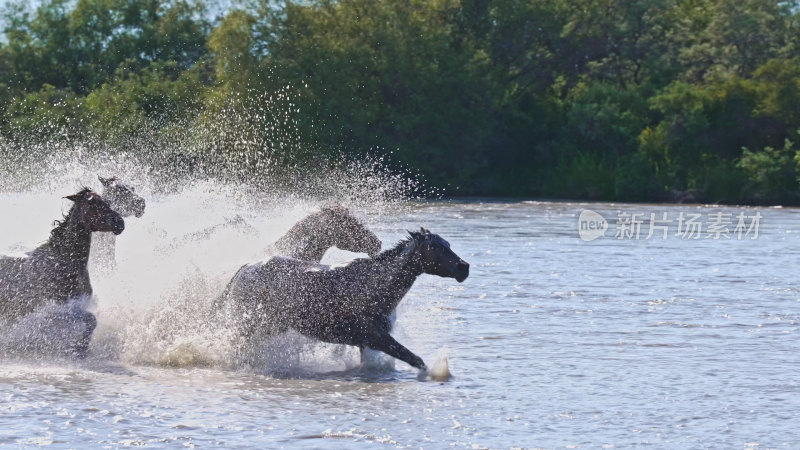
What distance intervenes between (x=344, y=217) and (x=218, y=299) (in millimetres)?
1429

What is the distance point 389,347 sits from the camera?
37.1 ft

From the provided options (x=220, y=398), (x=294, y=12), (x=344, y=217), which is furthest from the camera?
(x=294, y=12)

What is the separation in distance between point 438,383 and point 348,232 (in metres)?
1.95

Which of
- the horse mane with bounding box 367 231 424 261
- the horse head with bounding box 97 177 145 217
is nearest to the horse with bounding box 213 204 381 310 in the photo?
the horse mane with bounding box 367 231 424 261

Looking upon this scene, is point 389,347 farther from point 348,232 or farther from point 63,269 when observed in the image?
point 63,269

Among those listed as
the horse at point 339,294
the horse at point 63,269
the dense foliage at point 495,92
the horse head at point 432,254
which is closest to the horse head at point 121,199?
the horse at point 63,269

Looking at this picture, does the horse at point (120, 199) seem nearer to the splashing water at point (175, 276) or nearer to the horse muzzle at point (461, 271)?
the splashing water at point (175, 276)

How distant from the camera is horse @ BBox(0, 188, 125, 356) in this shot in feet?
38.1

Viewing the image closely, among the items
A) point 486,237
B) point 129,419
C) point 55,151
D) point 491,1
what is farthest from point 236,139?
point 129,419

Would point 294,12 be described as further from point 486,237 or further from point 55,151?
point 486,237

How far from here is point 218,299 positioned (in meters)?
11.8

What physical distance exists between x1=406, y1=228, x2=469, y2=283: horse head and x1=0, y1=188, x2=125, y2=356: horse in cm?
262

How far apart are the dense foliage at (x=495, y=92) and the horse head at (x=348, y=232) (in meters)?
33.6

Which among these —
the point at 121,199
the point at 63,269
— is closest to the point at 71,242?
the point at 63,269
